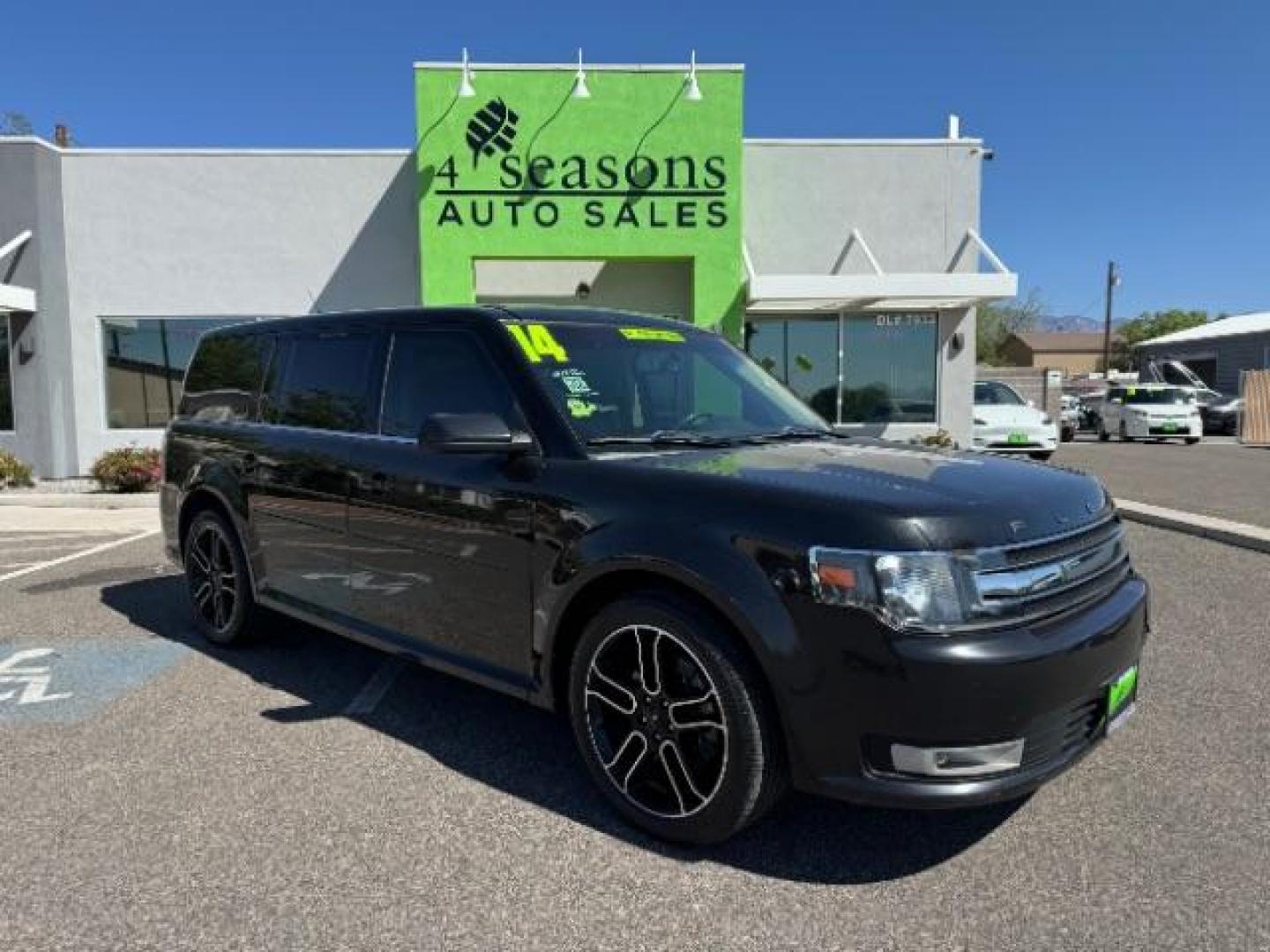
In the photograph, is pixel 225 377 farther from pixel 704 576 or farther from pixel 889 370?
pixel 889 370

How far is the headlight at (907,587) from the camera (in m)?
2.61

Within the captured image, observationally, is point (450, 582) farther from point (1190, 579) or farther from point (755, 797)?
point (1190, 579)

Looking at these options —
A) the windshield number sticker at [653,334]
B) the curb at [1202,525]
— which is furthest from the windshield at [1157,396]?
the windshield number sticker at [653,334]

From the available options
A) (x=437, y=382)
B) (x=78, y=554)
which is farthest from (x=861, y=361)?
(x=437, y=382)

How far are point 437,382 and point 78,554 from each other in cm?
651

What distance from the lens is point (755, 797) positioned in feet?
9.41

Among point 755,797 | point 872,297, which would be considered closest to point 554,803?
point 755,797

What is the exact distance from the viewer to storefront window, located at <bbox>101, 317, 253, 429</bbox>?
14.9 m

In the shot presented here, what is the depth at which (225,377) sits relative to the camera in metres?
5.54

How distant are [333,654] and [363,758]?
Result: 1.65 m

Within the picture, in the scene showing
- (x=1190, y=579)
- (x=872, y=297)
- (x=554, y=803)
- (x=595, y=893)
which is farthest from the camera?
(x=872, y=297)

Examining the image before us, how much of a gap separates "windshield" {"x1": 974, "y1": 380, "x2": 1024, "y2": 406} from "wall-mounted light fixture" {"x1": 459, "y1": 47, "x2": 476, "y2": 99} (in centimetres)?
1033

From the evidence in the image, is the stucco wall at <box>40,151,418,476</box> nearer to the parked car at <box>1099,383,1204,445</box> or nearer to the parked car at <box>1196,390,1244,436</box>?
the parked car at <box>1099,383,1204,445</box>

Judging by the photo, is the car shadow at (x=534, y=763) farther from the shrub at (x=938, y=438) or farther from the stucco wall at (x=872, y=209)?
the stucco wall at (x=872, y=209)
